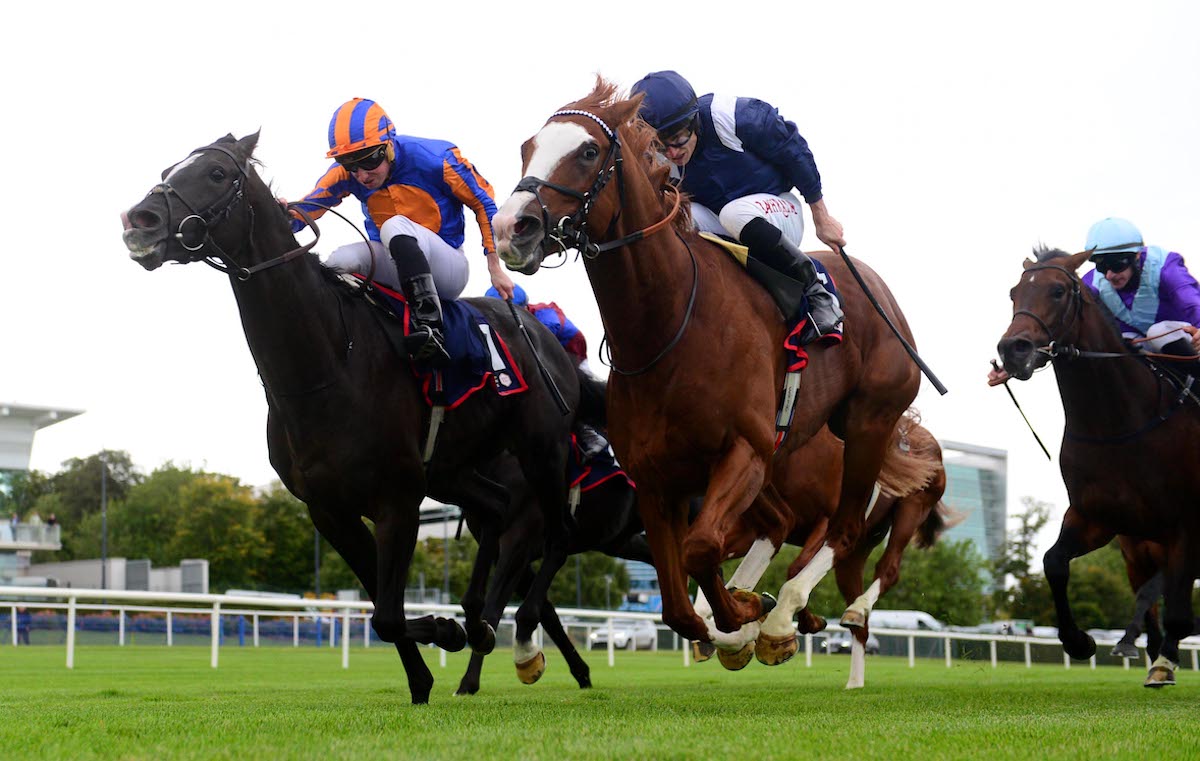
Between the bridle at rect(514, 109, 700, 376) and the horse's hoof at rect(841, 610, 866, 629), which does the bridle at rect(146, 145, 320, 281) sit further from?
the horse's hoof at rect(841, 610, 866, 629)

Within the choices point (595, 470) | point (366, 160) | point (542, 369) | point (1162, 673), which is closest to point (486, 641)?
point (542, 369)

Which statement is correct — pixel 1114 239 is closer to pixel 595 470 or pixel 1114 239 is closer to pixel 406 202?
pixel 595 470

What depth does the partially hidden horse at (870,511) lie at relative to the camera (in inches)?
339

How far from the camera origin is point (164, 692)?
344 inches

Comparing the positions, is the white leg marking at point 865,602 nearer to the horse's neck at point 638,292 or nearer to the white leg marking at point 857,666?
the white leg marking at point 857,666

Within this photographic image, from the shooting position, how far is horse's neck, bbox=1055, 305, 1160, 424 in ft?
27.6

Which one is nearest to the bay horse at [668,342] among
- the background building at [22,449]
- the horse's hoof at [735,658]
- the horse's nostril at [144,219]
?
the horse's hoof at [735,658]

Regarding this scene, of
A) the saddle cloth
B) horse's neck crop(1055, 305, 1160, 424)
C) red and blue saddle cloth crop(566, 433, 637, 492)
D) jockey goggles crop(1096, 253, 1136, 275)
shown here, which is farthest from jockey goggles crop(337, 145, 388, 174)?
jockey goggles crop(1096, 253, 1136, 275)

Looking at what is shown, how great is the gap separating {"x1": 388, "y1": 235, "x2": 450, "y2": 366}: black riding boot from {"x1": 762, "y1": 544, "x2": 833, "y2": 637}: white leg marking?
7.35 feet

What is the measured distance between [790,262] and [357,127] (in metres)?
2.59

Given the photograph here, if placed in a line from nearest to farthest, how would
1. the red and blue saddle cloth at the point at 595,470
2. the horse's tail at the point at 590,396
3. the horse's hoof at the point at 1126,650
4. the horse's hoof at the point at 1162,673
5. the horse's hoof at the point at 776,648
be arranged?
the horse's hoof at the point at 776,648, the horse's hoof at the point at 1162,673, the horse's hoof at the point at 1126,650, the horse's tail at the point at 590,396, the red and blue saddle cloth at the point at 595,470

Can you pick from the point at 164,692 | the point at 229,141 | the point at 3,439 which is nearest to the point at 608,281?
Result: the point at 229,141

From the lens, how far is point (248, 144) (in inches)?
269

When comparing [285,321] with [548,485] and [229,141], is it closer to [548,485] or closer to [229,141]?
[229,141]
